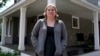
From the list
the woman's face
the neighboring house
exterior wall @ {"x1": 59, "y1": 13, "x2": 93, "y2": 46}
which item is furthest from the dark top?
exterior wall @ {"x1": 59, "y1": 13, "x2": 93, "y2": 46}

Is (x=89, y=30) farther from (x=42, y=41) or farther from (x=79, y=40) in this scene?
(x=42, y=41)

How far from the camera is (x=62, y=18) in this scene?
12.6 m

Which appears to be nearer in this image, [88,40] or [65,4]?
[65,4]

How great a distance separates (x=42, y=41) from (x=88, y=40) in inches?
490

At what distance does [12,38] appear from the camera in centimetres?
1529

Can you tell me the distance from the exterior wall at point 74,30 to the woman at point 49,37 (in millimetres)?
9787

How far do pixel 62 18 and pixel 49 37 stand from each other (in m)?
9.99

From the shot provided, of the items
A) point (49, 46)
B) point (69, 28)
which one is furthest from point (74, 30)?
point (49, 46)

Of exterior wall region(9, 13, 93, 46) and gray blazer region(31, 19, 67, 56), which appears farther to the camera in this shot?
exterior wall region(9, 13, 93, 46)

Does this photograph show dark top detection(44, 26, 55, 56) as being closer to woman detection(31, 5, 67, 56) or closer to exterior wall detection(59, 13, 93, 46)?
woman detection(31, 5, 67, 56)

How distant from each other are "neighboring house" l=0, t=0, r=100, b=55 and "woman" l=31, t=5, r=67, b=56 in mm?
6534

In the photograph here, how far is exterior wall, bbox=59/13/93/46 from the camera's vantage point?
12.9 meters

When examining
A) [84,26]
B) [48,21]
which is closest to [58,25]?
[48,21]

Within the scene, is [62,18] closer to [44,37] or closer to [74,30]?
[74,30]
